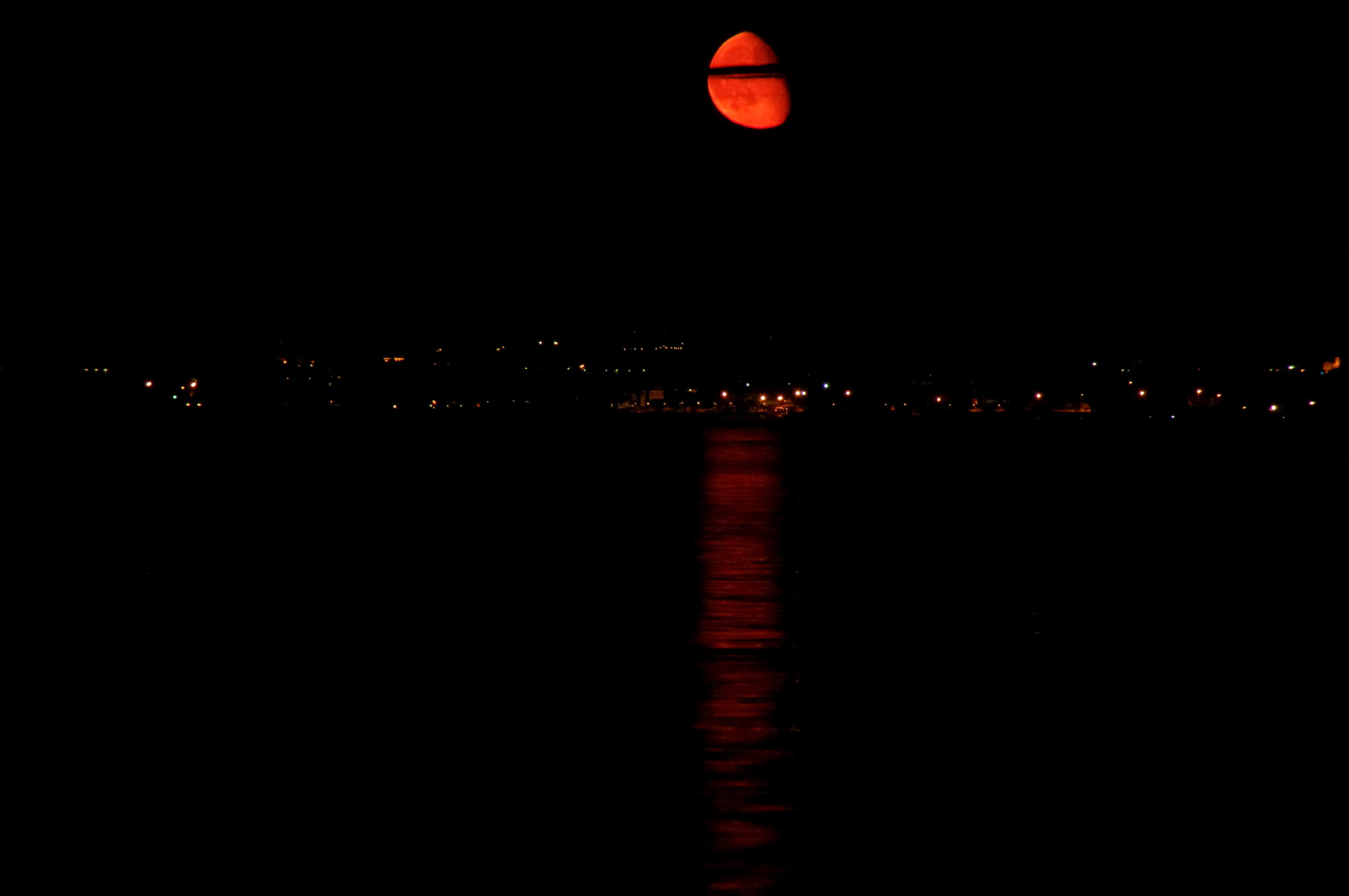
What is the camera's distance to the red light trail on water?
3.72m

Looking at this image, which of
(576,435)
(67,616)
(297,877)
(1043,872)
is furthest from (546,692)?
(576,435)

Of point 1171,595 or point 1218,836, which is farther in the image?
point 1171,595

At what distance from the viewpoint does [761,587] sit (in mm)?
8469

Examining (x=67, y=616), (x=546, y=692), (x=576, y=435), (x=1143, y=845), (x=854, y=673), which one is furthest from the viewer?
(x=576, y=435)

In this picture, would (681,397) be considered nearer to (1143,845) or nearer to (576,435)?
(576,435)

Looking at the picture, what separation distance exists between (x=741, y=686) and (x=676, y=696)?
329 millimetres

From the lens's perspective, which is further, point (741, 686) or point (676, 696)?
point (741, 686)

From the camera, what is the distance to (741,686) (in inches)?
225

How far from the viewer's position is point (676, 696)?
5516 mm

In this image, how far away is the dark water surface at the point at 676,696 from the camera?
374 centimetres

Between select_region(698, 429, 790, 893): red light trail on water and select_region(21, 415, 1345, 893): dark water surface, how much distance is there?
0.07 ft

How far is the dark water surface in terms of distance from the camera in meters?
3.74

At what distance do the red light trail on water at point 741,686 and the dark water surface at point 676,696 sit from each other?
0.07 feet

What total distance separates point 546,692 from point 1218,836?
8.82ft
